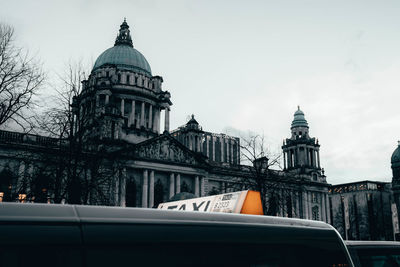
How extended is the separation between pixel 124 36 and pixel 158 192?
1596 inches

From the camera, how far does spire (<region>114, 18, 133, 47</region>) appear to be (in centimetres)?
7932

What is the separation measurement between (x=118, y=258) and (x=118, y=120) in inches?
1977

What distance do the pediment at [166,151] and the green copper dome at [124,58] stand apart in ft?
78.5

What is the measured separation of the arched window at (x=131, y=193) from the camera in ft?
160

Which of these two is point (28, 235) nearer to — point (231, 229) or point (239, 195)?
point (231, 229)

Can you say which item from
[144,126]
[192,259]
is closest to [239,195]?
[192,259]

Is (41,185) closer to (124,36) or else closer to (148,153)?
(148,153)

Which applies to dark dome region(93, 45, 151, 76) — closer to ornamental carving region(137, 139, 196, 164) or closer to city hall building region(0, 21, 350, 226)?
city hall building region(0, 21, 350, 226)

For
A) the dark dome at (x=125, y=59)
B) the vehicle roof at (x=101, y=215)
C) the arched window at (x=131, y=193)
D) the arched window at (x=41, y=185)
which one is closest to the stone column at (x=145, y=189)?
the arched window at (x=131, y=193)

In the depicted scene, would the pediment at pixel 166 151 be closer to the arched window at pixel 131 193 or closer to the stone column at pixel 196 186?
the stone column at pixel 196 186

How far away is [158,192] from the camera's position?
51688mm

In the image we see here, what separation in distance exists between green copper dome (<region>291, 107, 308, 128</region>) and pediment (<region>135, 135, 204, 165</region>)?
1173 inches

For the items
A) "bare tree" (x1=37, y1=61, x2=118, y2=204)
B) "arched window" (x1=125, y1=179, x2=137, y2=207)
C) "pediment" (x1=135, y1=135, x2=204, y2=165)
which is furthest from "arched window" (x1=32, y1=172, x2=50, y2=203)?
"pediment" (x1=135, y1=135, x2=204, y2=165)

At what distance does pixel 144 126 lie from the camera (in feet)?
216
